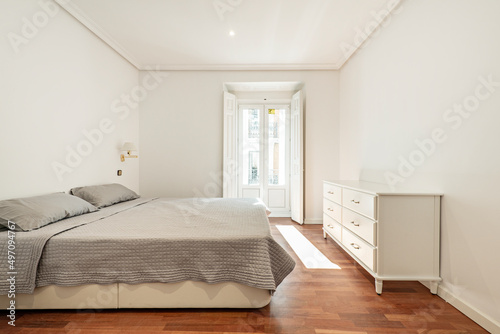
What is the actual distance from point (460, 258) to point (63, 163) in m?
3.63

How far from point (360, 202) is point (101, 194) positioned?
2.72m

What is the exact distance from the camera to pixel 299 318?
1.64 m

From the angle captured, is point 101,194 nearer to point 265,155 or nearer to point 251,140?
point 251,140

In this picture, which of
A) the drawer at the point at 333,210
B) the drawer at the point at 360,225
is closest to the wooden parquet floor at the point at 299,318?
the drawer at the point at 360,225

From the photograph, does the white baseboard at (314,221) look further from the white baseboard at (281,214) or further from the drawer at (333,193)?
the drawer at (333,193)

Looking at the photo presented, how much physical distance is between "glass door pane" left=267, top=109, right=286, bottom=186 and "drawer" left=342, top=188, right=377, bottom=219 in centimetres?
229

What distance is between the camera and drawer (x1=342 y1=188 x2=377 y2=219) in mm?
1991

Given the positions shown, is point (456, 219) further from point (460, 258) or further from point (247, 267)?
point (247, 267)

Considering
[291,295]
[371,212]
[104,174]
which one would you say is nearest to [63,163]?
[104,174]

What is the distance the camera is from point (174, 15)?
9.06 feet

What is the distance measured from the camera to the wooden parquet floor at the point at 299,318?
5.01ft

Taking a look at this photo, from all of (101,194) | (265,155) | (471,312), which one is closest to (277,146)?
(265,155)

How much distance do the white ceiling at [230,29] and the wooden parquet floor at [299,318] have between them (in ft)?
9.27

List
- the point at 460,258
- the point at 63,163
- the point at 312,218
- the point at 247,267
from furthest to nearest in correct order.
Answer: the point at 312,218
the point at 63,163
the point at 460,258
the point at 247,267
